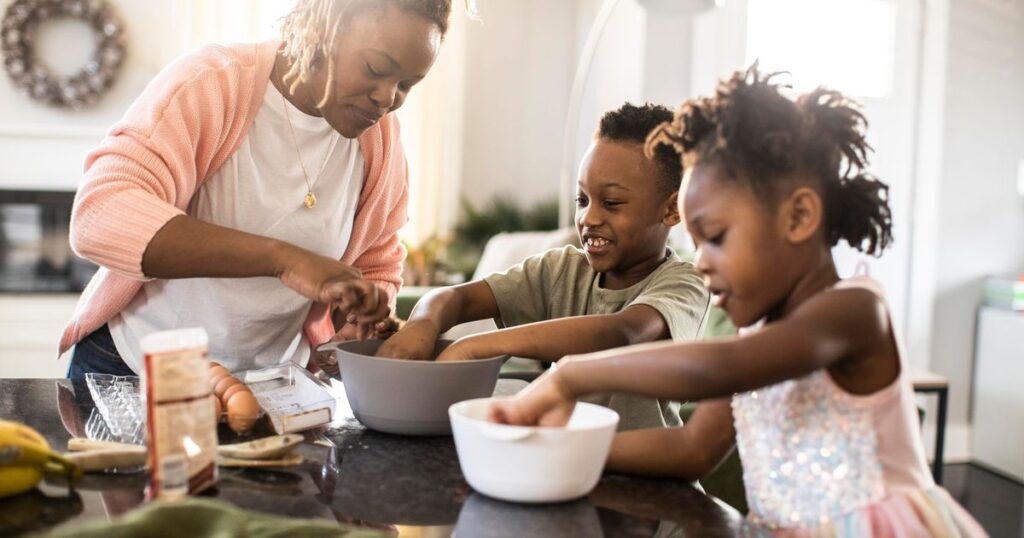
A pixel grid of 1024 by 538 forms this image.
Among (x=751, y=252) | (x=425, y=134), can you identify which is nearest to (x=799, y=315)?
(x=751, y=252)

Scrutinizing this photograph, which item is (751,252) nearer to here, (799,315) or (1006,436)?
(799,315)

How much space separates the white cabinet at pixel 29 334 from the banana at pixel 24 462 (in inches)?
159

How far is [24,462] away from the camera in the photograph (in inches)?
31.0

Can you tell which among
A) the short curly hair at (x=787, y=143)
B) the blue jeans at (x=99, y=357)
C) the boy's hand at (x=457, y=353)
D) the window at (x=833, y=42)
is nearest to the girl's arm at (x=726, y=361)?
the short curly hair at (x=787, y=143)

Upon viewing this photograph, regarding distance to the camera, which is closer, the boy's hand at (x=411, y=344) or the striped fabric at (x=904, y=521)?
the striped fabric at (x=904, y=521)

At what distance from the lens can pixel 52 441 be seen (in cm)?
97

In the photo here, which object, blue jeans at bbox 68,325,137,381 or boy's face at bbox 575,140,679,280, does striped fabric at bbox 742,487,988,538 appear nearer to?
boy's face at bbox 575,140,679,280

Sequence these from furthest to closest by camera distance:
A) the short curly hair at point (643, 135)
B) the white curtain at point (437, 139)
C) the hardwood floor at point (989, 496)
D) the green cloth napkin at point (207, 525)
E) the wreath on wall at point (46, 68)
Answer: the white curtain at point (437, 139) < the wreath on wall at point (46, 68) < the hardwood floor at point (989, 496) < the short curly hair at point (643, 135) < the green cloth napkin at point (207, 525)

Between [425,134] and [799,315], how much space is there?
168 inches

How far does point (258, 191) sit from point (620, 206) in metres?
0.54

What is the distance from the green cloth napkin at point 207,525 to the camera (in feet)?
2.16

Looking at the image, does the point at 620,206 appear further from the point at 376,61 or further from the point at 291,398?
the point at 291,398

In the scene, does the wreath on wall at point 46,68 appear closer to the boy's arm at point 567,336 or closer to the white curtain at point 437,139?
the white curtain at point 437,139

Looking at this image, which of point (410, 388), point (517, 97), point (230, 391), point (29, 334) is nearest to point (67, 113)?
point (29, 334)
